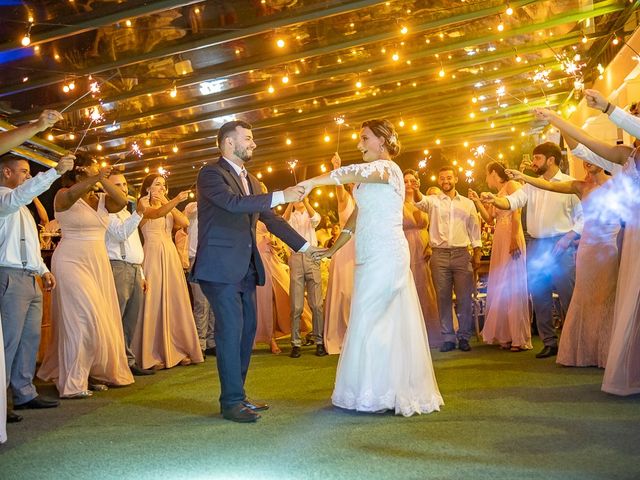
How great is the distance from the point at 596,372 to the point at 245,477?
12.1ft

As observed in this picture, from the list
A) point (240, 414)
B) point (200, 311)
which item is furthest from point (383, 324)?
point (200, 311)

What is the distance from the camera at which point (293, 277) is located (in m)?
8.38

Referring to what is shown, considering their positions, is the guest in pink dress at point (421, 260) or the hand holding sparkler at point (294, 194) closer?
the hand holding sparkler at point (294, 194)

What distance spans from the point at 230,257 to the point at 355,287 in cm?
89

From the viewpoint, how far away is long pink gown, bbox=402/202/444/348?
8.34 metres

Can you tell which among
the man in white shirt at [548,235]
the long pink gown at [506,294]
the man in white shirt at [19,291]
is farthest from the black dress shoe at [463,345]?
the man in white shirt at [19,291]

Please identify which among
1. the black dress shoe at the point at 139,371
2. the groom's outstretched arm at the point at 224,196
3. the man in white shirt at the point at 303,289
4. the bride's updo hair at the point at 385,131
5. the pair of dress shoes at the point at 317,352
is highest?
the bride's updo hair at the point at 385,131

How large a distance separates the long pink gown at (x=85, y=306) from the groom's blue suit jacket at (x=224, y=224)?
188 cm

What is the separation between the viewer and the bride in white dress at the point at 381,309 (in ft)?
14.3

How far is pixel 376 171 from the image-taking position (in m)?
4.54

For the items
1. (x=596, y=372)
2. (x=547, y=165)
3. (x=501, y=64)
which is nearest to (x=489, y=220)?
(x=547, y=165)

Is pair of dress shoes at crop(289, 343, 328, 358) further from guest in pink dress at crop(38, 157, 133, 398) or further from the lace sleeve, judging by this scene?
the lace sleeve

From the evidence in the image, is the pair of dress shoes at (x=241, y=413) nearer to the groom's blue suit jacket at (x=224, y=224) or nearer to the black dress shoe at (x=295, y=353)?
the groom's blue suit jacket at (x=224, y=224)

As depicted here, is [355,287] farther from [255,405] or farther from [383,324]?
[255,405]
